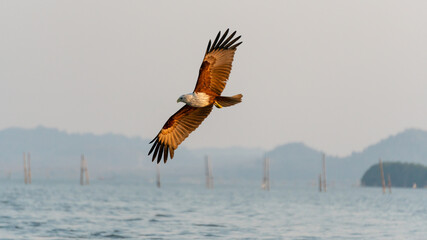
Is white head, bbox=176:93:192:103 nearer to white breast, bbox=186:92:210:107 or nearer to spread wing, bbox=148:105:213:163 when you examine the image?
white breast, bbox=186:92:210:107

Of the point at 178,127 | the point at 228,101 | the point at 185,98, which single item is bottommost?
the point at 178,127

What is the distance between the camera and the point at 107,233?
125 ft

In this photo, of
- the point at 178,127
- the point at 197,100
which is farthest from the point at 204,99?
the point at 178,127

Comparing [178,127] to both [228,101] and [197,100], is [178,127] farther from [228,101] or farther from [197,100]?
[228,101]

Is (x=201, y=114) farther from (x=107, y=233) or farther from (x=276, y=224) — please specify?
(x=276, y=224)

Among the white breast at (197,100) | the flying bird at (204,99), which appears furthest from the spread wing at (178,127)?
the white breast at (197,100)

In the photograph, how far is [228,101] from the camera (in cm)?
1282

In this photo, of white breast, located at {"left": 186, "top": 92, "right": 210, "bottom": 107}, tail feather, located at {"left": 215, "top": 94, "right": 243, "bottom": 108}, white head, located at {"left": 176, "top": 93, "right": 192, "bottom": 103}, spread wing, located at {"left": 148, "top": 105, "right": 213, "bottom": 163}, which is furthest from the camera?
spread wing, located at {"left": 148, "top": 105, "right": 213, "bottom": 163}

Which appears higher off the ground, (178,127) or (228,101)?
(228,101)

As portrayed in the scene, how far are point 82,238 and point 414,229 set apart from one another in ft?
80.4

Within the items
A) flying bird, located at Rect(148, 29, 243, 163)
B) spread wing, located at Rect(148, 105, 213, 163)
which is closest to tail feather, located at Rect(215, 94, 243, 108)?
flying bird, located at Rect(148, 29, 243, 163)

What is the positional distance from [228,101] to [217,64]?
53.0 inches

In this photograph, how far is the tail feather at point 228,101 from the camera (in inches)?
499

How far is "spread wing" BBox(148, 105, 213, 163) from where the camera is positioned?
47.8 feet
